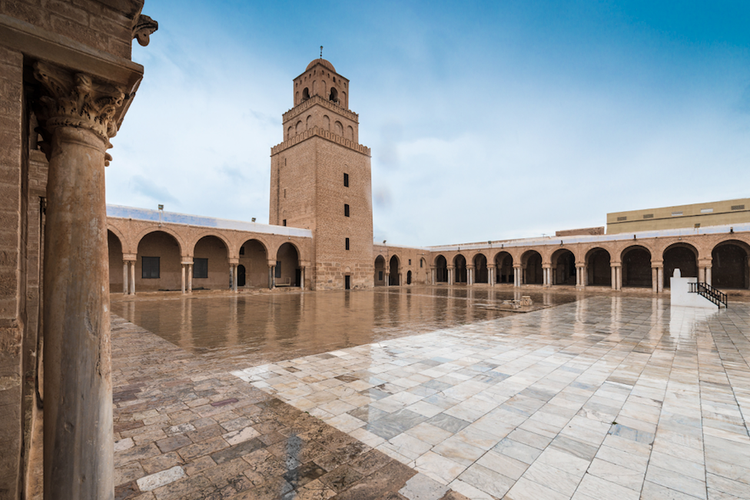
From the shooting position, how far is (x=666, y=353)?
6.08m

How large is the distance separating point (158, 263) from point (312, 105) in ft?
51.7

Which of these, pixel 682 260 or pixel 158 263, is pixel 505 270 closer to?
pixel 682 260

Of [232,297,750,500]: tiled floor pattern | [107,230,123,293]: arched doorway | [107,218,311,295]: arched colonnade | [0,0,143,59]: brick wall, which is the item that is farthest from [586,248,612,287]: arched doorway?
[107,230,123,293]: arched doorway

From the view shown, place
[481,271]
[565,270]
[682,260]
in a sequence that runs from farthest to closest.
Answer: [481,271] → [565,270] → [682,260]

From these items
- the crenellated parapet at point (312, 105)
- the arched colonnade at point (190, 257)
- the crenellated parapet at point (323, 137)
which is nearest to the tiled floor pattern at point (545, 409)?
the arched colonnade at point (190, 257)

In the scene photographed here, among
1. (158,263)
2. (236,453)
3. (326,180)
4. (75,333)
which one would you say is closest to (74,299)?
(75,333)

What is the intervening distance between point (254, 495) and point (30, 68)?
2784 mm

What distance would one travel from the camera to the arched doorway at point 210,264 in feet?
69.4

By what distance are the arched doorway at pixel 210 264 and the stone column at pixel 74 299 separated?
21169 millimetres

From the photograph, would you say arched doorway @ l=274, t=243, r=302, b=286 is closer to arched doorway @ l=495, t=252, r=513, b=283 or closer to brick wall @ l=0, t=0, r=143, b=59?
arched doorway @ l=495, t=252, r=513, b=283

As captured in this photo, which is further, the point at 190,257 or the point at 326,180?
the point at 326,180

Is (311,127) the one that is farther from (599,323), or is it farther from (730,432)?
(730,432)

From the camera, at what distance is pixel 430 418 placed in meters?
3.42

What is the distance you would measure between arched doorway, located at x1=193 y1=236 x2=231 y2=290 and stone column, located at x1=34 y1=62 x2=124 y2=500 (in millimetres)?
21169
